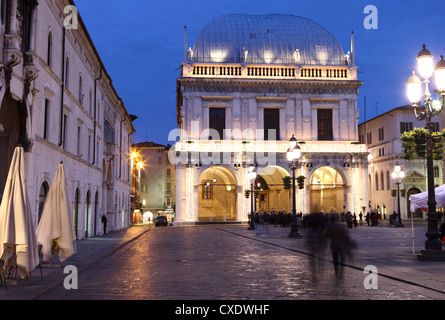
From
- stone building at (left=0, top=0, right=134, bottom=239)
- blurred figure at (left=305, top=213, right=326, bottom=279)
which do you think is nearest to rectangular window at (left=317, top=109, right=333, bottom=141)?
stone building at (left=0, top=0, right=134, bottom=239)

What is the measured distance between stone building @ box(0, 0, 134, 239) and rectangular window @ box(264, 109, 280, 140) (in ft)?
59.9

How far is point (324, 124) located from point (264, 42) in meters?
11.7

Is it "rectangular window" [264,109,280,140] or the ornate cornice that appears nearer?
the ornate cornice

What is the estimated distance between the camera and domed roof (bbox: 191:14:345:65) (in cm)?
5588

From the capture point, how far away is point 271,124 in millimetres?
54312

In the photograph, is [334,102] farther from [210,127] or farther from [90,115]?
[90,115]

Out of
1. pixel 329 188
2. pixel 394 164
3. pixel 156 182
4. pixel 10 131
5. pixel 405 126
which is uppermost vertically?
pixel 405 126

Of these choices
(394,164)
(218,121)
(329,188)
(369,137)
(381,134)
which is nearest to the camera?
(218,121)

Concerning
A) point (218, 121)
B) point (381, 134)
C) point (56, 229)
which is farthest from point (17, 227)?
point (381, 134)

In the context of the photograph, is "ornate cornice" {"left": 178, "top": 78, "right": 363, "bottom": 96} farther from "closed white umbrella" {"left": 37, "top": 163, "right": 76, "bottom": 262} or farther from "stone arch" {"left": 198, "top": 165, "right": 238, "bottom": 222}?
"closed white umbrella" {"left": 37, "top": 163, "right": 76, "bottom": 262}

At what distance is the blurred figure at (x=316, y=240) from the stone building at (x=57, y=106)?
10.7 meters

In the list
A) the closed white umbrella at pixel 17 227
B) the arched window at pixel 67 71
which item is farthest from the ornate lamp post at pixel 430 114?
the arched window at pixel 67 71

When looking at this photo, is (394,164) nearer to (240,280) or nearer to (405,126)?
(405,126)
